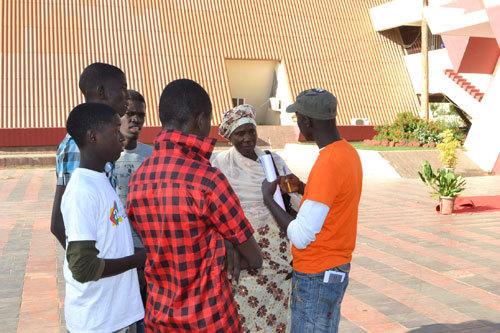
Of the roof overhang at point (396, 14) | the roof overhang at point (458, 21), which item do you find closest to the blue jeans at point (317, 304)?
the roof overhang at point (458, 21)

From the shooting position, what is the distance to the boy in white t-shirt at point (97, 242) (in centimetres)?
197

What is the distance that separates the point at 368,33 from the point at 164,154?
2901 centimetres

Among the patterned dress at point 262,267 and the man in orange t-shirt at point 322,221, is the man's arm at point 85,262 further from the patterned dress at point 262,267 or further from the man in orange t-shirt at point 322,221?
the patterned dress at point 262,267

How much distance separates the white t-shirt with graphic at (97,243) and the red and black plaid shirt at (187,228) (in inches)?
5.6

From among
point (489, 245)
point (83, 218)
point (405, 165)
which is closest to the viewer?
point (83, 218)

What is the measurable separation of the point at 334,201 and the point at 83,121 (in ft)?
3.73

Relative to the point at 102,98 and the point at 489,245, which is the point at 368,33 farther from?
the point at 102,98

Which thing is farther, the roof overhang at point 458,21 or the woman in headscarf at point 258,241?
the roof overhang at point 458,21

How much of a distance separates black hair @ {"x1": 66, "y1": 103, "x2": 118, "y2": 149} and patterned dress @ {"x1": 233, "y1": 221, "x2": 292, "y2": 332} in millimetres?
1115

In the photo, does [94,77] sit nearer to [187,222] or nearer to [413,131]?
[187,222]

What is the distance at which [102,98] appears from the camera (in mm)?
2660

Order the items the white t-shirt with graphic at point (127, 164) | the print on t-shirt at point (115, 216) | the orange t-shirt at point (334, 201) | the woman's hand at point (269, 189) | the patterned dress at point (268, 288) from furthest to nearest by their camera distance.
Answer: the white t-shirt with graphic at point (127, 164) < the patterned dress at point (268, 288) < the woman's hand at point (269, 189) < the orange t-shirt at point (334, 201) < the print on t-shirt at point (115, 216)

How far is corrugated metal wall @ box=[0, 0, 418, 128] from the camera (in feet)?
74.5

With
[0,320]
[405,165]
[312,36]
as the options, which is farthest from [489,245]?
[312,36]
